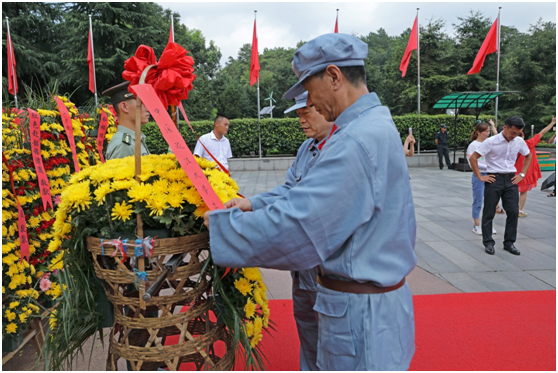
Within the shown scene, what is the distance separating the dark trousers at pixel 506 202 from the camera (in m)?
4.63

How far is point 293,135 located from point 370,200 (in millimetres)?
13595

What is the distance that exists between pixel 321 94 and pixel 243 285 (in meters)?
0.78

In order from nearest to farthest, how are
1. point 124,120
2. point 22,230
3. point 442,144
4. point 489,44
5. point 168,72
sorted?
point 168,72 → point 22,230 → point 124,120 → point 489,44 → point 442,144

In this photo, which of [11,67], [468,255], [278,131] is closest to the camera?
[468,255]

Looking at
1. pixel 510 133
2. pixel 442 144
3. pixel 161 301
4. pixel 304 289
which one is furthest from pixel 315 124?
pixel 442 144

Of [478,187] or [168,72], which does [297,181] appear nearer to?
[168,72]

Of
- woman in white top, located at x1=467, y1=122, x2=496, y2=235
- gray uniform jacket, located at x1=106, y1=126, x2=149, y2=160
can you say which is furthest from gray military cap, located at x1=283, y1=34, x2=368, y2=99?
woman in white top, located at x1=467, y1=122, x2=496, y2=235

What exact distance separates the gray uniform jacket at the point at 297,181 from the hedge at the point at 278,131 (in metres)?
12.1

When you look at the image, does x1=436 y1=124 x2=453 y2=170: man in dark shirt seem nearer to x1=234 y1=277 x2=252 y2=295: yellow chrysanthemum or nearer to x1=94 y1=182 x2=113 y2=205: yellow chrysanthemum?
x1=234 y1=277 x2=252 y2=295: yellow chrysanthemum

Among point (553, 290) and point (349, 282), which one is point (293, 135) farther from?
point (349, 282)

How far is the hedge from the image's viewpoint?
46.8 ft

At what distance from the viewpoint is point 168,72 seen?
4.76ft

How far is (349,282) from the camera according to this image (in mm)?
1219

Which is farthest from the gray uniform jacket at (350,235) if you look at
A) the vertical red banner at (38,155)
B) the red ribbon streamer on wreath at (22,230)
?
the red ribbon streamer on wreath at (22,230)
